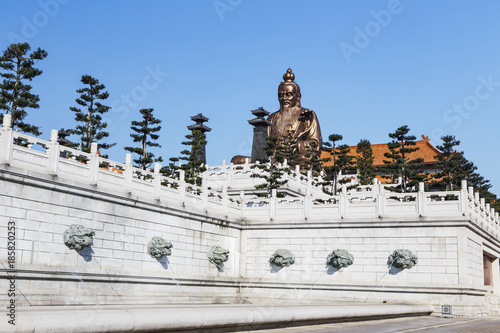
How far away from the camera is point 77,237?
59.7 ft

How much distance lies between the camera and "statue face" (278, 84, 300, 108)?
51781mm

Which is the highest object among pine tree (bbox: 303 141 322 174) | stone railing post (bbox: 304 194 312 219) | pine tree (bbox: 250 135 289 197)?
pine tree (bbox: 303 141 322 174)

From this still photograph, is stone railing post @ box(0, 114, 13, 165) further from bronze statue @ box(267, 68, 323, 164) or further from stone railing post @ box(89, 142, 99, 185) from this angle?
bronze statue @ box(267, 68, 323, 164)

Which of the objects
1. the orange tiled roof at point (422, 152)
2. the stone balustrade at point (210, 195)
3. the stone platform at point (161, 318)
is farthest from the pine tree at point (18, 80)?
the orange tiled roof at point (422, 152)

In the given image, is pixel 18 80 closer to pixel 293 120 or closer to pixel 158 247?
pixel 158 247

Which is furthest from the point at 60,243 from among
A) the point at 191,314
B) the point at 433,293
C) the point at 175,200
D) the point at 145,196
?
the point at 433,293

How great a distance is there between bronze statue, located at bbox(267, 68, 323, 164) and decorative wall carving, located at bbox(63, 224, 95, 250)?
29438mm

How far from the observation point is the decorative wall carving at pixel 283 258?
84.7ft

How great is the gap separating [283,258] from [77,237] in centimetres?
1048

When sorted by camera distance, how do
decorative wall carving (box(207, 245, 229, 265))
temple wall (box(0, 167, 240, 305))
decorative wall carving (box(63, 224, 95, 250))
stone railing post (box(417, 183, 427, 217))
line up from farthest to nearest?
decorative wall carving (box(207, 245, 229, 265)) < stone railing post (box(417, 183, 427, 217)) < decorative wall carving (box(63, 224, 95, 250)) < temple wall (box(0, 167, 240, 305))

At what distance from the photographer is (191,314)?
34.8 ft

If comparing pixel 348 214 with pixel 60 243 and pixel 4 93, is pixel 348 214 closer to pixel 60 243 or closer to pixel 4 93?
pixel 60 243

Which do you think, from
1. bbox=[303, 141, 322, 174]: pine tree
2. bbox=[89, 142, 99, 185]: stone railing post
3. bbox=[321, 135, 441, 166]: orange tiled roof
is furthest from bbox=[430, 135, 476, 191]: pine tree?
bbox=[89, 142, 99, 185]: stone railing post

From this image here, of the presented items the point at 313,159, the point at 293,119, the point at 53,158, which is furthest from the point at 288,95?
the point at 53,158
